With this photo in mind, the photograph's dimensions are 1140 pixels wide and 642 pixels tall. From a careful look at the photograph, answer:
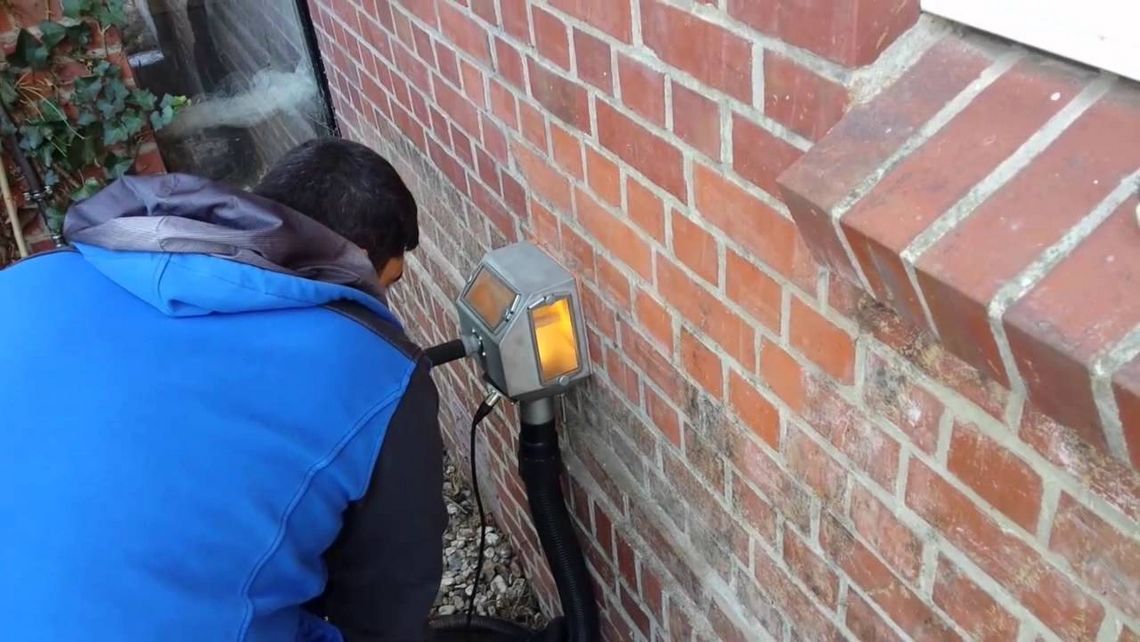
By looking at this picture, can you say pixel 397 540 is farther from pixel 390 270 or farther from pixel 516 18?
pixel 516 18

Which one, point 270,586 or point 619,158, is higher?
point 619,158

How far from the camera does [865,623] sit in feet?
3.84

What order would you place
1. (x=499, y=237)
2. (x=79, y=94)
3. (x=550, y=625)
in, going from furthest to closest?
(x=79, y=94), (x=550, y=625), (x=499, y=237)

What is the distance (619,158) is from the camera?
133cm

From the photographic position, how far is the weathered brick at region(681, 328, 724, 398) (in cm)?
129

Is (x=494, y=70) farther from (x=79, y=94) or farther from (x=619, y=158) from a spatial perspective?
(x=79, y=94)

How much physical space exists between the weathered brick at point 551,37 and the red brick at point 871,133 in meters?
0.58

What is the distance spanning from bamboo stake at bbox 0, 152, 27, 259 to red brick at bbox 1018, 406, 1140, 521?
287 cm

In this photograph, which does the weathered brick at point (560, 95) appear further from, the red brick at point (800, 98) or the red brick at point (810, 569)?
the red brick at point (810, 569)

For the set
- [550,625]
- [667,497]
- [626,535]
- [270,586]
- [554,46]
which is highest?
[554,46]

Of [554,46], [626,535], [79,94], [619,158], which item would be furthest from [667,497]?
[79,94]

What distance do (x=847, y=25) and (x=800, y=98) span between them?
0.10m

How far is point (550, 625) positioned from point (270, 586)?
100cm

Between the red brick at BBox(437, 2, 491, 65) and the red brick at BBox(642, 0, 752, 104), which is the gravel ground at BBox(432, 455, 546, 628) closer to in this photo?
the red brick at BBox(437, 2, 491, 65)
